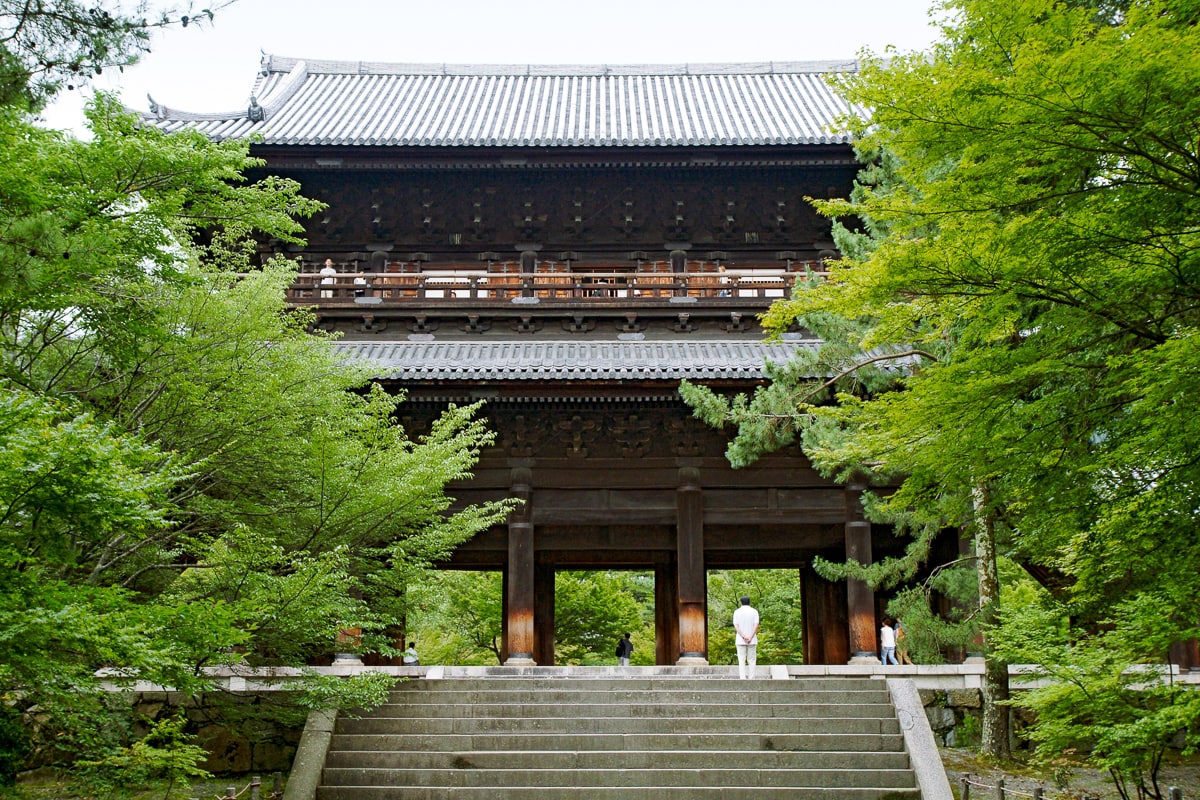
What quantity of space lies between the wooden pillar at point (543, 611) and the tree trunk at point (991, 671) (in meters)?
8.98

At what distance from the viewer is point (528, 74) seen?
80.0ft

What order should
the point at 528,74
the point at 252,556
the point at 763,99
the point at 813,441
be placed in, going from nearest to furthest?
1. the point at 252,556
2. the point at 813,441
3. the point at 763,99
4. the point at 528,74

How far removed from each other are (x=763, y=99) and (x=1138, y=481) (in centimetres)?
1576

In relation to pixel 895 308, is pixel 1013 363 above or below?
below

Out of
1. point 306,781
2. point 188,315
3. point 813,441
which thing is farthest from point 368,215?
point 306,781

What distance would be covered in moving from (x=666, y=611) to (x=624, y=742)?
28.7 feet

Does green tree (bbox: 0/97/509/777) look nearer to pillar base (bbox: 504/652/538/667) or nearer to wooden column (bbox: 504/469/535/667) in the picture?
wooden column (bbox: 504/469/535/667)

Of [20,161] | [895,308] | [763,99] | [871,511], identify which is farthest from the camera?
[763,99]

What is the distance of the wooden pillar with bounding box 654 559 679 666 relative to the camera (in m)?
18.7

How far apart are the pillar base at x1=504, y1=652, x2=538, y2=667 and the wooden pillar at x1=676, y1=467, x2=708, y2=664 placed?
2.23 m

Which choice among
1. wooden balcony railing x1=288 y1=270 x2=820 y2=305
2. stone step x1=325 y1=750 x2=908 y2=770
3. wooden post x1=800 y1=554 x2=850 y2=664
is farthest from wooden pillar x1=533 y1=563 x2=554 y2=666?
stone step x1=325 y1=750 x2=908 y2=770

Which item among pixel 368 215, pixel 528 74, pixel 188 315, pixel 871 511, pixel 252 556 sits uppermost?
pixel 528 74

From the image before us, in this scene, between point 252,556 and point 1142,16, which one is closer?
point 1142,16

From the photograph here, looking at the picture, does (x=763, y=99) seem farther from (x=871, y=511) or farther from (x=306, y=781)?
(x=306, y=781)
